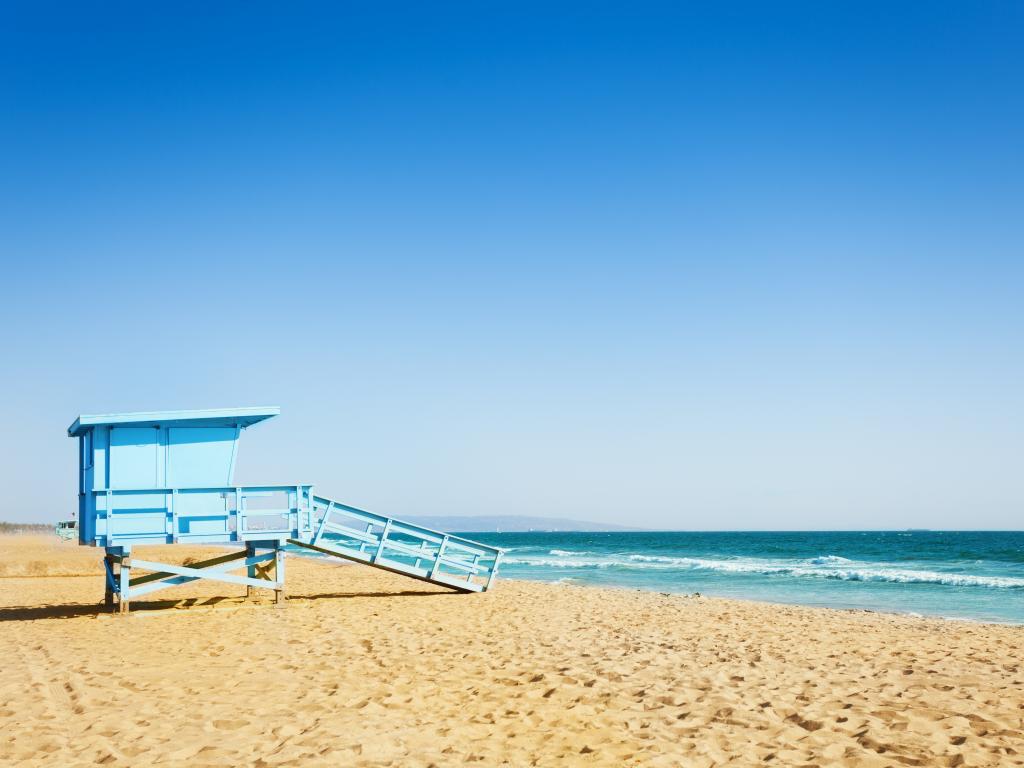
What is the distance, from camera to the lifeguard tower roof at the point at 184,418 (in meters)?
14.6

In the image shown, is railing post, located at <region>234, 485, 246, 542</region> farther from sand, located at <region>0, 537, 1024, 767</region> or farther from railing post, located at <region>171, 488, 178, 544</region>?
sand, located at <region>0, 537, 1024, 767</region>

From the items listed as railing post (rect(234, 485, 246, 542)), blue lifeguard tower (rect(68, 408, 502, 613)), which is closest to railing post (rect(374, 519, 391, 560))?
blue lifeguard tower (rect(68, 408, 502, 613))

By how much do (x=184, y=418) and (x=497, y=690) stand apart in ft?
29.6

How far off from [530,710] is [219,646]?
19.2 ft

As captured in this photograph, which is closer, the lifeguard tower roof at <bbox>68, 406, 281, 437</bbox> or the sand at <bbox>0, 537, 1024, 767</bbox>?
the sand at <bbox>0, 537, 1024, 767</bbox>

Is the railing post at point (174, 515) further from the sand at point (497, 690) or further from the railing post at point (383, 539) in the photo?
the railing post at point (383, 539)

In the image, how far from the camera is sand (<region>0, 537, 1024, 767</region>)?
6609mm

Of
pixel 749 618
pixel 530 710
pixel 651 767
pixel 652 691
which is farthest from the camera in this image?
pixel 749 618

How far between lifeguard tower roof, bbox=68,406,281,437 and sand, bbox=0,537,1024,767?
11.6 feet

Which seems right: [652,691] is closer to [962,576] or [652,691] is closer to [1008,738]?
[1008,738]

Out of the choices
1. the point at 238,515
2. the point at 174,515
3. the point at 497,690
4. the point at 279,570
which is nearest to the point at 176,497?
the point at 174,515

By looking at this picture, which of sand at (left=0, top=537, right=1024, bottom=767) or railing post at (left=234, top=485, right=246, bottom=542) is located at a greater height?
railing post at (left=234, top=485, right=246, bottom=542)

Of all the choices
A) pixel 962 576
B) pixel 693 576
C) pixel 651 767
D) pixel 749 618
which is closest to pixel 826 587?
pixel 693 576

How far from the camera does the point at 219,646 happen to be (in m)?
11.6
